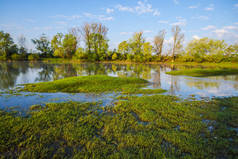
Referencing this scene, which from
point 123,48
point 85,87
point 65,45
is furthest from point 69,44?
point 85,87

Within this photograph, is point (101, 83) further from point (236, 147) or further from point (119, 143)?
point (236, 147)

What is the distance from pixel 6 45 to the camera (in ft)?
226

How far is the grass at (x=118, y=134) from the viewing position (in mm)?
3541

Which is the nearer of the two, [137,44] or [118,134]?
[118,134]

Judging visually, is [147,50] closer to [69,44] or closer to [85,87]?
[69,44]

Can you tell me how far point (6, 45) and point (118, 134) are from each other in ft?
319

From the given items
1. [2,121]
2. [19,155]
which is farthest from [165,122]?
[2,121]

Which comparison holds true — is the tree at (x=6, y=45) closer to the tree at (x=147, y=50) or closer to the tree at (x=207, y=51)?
the tree at (x=147, y=50)

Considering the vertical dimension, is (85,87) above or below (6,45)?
below

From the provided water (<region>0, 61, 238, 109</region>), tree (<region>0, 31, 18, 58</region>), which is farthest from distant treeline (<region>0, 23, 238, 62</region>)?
water (<region>0, 61, 238, 109</region>)

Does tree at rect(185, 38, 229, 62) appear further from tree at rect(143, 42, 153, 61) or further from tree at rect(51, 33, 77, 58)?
tree at rect(51, 33, 77, 58)

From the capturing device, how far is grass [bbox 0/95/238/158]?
139 inches

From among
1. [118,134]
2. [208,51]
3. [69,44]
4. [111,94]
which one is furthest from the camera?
[69,44]

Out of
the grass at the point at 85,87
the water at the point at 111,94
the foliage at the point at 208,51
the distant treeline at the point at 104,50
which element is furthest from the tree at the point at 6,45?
the foliage at the point at 208,51
